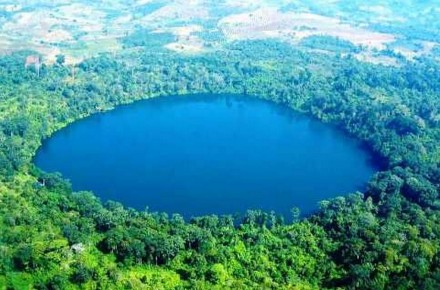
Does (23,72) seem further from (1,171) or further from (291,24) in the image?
(291,24)

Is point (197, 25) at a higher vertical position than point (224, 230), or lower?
higher

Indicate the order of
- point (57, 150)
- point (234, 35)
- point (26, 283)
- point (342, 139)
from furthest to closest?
point (234, 35) < point (342, 139) < point (57, 150) < point (26, 283)

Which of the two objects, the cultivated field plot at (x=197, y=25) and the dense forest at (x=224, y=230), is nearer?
the dense forest at (x=224, y=230)

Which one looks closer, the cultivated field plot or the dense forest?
the dense forest

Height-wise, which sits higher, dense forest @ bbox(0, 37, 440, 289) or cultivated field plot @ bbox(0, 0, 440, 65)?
cultivated field plot @ bbox(0, 0, 440, 65)

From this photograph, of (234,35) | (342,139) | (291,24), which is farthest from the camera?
(291,24)

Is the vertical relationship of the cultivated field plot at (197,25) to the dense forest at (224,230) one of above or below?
above

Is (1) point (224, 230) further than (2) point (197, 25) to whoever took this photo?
No

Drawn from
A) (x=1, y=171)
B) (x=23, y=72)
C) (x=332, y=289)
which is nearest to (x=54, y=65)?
(x=23, y=72)
